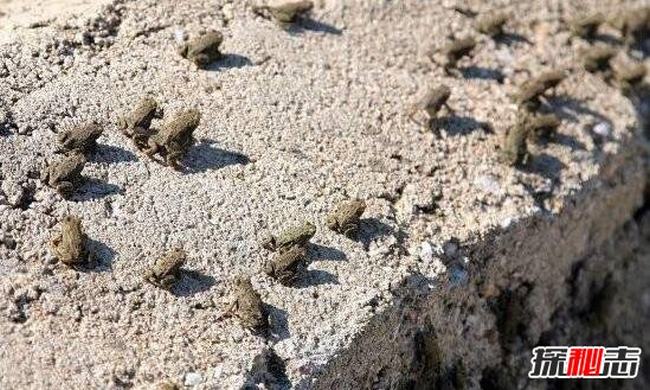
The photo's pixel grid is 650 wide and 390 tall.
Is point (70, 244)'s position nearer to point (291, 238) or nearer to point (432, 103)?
point (291, 238)

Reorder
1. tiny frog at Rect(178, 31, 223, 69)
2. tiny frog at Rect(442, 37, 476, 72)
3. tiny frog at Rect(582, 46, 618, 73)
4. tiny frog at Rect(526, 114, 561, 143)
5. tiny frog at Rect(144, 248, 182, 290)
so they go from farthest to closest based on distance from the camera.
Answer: tiny frog at Rect(582, 46, 618, 73)
tiny frog at Rect(442, 37, 476, 72)
tiny frog at Rect(526, 114, 561, 143)
tiny frog at Rect(178, 31, 223, 69)
tiny frog at Rect(144, 248, 182, 290)

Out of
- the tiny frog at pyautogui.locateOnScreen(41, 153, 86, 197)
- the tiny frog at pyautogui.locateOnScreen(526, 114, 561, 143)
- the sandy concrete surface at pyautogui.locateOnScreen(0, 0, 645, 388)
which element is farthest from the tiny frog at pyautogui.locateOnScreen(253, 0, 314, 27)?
the tiny frog at pyautogui.locateOnScreen(41, 153, 86, 197)

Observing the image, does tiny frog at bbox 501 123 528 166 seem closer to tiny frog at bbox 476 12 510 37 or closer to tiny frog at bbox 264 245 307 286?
tiny frog at bbox 476 12 510 37

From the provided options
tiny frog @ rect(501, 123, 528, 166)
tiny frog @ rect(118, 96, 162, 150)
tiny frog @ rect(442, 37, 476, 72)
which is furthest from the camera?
tiny frog @ rect(442, 37, 476, 72)

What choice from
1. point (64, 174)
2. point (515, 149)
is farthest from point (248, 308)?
point (515, 149)

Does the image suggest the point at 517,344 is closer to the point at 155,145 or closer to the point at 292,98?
the point at 292,98

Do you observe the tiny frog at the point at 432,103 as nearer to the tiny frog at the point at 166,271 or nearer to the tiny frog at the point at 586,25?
the tiny frog at the point at 586,25

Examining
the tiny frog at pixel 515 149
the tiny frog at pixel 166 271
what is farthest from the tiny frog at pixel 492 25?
the tiny frog at pixel 166 271
